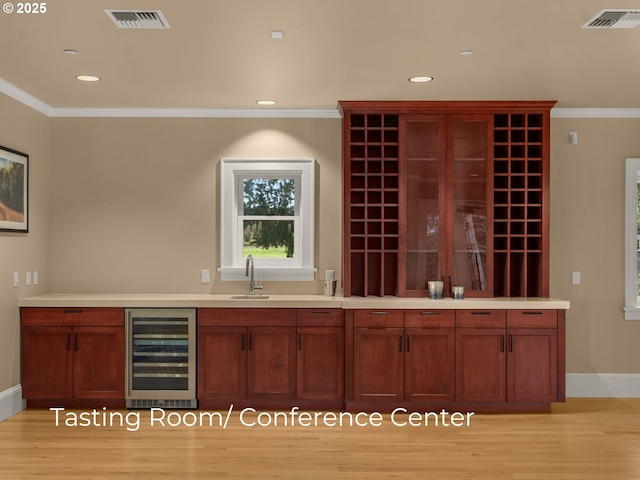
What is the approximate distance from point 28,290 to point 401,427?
3.34 m

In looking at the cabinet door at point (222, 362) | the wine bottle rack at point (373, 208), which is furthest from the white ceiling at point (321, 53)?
the cabinet door at point (222, 362)

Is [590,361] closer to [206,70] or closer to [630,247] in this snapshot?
[630,247]

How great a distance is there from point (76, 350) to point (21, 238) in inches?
41.2

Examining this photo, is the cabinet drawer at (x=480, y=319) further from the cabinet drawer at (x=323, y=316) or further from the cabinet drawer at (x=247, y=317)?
the cabinet drawer at (x=247, y=317)

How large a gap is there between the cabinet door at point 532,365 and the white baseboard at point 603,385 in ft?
2.23

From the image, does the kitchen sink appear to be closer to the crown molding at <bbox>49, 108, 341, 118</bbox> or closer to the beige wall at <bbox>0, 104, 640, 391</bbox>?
the beige wall at <bbox>0, 104, 640, 391</bbox>

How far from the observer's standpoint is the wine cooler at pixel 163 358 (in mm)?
5102

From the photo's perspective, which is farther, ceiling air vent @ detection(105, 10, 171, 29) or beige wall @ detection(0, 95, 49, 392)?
beige wall @ detection(0, 95, 49, 392)

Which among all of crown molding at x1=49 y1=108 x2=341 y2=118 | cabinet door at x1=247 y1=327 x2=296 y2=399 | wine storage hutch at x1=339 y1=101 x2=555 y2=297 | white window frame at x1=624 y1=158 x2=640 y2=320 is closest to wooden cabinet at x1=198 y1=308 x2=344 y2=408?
cabinet door at x1=247 y1=327 x2=296 y2=399

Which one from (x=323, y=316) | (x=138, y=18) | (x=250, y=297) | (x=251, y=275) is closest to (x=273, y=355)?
(x=323, y=316)

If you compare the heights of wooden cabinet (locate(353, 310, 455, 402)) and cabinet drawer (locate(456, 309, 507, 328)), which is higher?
cabinet drawer (locate(456, 309, 507, 328))

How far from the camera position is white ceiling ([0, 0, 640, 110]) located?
3.26 m

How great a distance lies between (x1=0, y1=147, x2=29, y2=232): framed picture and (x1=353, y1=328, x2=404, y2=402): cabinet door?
2.93 metres

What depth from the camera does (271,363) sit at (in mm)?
5125
